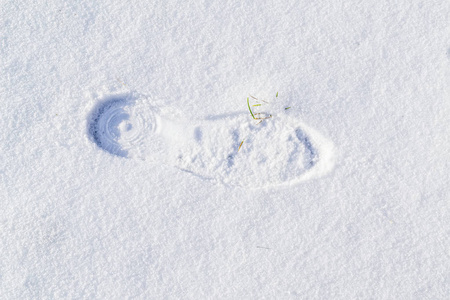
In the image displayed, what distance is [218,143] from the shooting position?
50.9 inches

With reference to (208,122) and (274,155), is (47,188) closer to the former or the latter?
(208,122)

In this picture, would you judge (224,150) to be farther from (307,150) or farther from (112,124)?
(112,124)

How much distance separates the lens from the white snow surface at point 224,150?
126 centimetres

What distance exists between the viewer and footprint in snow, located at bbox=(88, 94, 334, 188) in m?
1.28

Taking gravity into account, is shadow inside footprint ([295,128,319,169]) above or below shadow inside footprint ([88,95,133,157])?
above

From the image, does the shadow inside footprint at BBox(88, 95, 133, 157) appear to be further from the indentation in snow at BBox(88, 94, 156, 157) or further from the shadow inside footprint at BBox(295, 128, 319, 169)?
the shadow inside footprint at BBox(295, 128, 319, 169)

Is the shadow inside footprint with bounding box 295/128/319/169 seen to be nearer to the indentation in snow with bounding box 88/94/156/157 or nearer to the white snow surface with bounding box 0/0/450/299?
the white snow surface with bounding box 0/0/450/299

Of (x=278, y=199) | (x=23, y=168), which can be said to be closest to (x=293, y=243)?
(x=278, y=199)

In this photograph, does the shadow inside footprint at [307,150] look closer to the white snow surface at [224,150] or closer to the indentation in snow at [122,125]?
the white snow surface at [224,150]

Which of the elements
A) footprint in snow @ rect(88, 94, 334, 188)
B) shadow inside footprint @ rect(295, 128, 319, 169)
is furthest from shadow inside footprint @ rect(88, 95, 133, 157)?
shadow inside footprint @ rect(295, 128, 319, 169)

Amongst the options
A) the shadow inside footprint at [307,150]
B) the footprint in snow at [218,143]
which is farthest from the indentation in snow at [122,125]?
the shadow inside footprint at [307,150]

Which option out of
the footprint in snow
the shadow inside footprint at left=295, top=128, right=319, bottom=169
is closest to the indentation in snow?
the footprint in snow

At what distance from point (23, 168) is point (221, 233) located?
0.78 m

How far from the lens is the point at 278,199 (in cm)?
127
